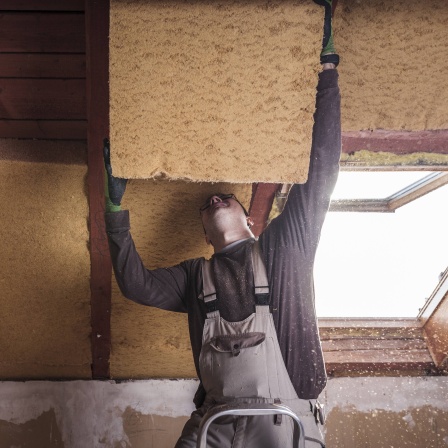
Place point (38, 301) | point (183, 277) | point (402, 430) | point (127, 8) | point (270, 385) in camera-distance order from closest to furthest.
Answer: point (127, 8) < point (270, 385) < point (183, 277) < point (38, 301) < point (402, 430)

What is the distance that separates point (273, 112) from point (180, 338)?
4.35 feet

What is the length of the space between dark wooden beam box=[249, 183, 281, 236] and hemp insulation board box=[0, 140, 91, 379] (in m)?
Result: 0.63

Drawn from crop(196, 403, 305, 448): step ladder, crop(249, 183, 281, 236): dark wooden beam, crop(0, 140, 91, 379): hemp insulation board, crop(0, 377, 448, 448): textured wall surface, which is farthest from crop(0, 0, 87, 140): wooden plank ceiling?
crop(0, 377, 448, 448): textured wall surface

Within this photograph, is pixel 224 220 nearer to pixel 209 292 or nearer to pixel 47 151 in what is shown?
pixel 209 292

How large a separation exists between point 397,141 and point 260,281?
651mm

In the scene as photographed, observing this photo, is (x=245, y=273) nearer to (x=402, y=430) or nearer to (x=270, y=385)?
(x=270, y=385)

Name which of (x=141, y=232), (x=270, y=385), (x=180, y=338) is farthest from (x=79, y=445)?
(x=270, y=385)

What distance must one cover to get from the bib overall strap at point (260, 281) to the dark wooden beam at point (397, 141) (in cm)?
46

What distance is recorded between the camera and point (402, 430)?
239cm

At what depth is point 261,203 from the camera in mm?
1771

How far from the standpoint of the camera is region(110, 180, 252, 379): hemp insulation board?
5.70 feet

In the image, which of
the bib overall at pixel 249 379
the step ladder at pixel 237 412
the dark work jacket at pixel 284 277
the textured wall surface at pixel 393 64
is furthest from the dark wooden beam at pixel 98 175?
the step ladder at pixel 237 412

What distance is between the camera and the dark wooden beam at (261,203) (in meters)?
1.68

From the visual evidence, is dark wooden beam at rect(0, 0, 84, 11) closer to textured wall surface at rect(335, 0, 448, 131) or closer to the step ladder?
textured wall surface at rect(335, 0, 448, 131)
